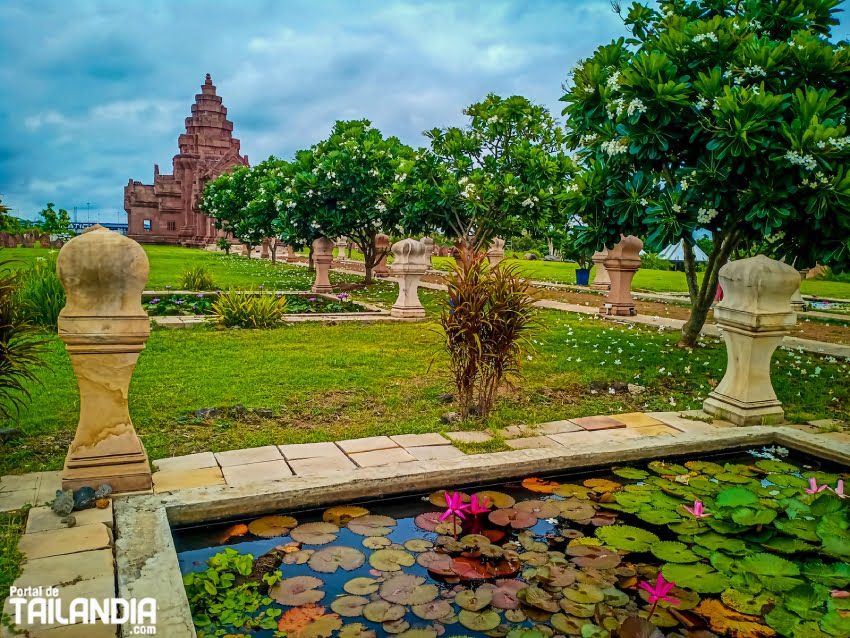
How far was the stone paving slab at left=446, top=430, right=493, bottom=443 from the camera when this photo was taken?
418 centimetres

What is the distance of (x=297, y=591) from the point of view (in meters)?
2.52

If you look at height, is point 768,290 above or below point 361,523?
above

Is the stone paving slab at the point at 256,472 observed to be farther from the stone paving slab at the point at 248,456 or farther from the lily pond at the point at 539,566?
the lily pond at the point at 539,566

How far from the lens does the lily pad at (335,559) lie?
8.89 ft

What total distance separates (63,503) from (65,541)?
311 mm

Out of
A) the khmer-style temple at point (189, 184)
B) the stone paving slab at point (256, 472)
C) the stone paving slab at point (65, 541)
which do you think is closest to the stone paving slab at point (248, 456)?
the stone paving slab at point (256, 472)

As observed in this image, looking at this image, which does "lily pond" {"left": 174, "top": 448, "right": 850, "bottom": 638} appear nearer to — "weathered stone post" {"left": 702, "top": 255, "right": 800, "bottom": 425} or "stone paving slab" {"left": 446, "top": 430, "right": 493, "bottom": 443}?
"stone paving slab" {"left": 446, "top": 430, "right": 493, "bottom": 443}

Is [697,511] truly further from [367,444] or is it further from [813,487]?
[367,444]

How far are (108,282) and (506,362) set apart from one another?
2645 mm

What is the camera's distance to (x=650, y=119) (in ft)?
18.3

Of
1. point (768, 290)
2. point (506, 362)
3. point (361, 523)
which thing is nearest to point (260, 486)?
point (361, 523)

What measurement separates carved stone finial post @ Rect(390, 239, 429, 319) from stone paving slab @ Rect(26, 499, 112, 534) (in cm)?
760

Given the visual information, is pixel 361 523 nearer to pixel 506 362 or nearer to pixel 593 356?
pixel 506 362

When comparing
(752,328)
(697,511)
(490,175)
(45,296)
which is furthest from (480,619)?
(490,175)
